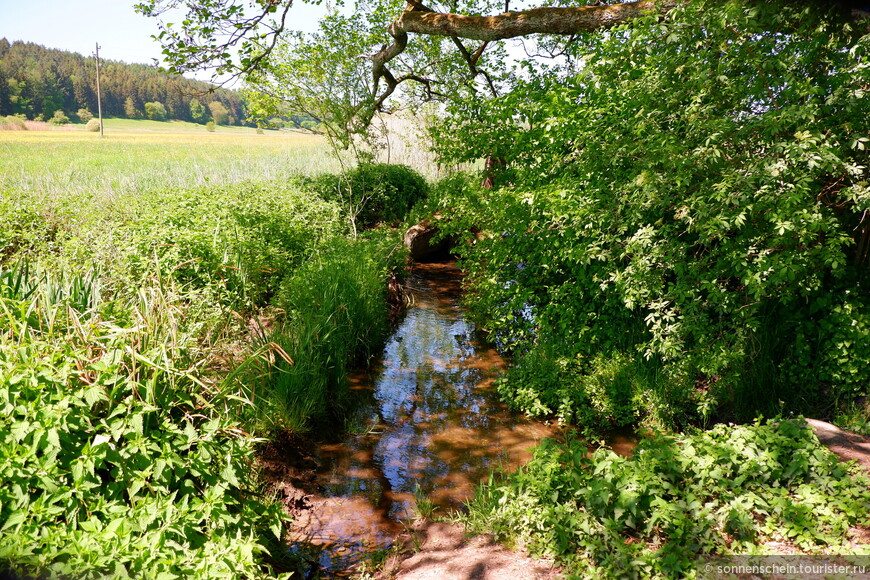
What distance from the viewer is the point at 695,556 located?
263cm

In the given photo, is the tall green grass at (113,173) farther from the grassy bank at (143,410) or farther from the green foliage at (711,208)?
the green foliage at (711,208)

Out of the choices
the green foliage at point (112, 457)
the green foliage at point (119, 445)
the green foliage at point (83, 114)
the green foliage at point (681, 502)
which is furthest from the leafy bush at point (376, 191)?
the green foliage at point (83, 114)

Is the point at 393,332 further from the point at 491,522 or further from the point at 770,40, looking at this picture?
the point at 770,40

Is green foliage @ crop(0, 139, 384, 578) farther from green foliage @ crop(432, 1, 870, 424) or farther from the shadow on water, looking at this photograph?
green foliage @ crop(432, 1, 870, 424)

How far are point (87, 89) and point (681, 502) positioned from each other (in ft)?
90.2

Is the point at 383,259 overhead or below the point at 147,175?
below

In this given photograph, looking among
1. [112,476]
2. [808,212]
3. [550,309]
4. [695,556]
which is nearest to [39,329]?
[112,476]

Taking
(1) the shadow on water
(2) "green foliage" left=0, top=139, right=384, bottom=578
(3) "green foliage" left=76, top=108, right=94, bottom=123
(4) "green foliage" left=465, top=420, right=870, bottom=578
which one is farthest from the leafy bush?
(3) "green foliage" left=76, top=108, right=94, bottom=123

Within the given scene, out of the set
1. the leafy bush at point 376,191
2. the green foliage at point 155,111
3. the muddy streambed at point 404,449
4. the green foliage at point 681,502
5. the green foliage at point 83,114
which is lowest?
the muddy streambed at point 404,449

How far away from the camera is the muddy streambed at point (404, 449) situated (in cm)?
367

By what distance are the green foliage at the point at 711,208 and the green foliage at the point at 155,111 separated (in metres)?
38.9

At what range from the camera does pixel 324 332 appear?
5574 mm

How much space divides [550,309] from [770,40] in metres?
3.16

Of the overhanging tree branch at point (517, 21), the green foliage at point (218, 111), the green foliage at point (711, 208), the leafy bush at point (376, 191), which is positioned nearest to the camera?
the green foliage at point (711, 208)
